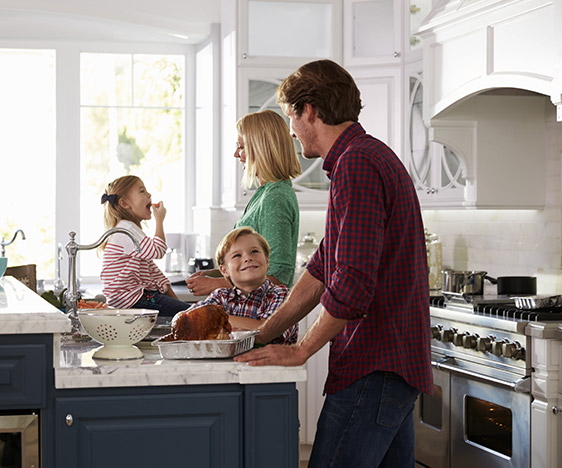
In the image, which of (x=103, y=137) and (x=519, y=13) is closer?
(x=519, y=13)

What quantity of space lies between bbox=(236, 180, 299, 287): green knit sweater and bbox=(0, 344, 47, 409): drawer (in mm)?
968

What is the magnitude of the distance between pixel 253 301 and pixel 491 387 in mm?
1541

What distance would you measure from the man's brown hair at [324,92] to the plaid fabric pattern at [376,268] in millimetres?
82

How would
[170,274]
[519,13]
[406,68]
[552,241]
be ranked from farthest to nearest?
1. [170,274]
2. [406,68]
3. [552,241]
4. [519,13]

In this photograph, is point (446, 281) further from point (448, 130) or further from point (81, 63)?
point (81, 63)

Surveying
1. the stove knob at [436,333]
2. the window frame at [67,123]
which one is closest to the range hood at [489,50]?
the stove knob at [436,333]

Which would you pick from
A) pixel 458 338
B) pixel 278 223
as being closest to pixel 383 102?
pixel 458 338

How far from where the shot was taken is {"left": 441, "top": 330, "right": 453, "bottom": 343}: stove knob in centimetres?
393

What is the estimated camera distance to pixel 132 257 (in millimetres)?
3500

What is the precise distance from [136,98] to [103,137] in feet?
1.05

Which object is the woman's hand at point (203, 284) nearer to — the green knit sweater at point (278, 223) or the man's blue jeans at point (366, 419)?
the green knit sweater at point (278, 223)

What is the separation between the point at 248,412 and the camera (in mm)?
2041

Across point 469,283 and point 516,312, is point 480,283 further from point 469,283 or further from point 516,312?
point 516,312

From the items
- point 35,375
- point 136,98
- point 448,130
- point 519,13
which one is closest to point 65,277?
point 136,98
